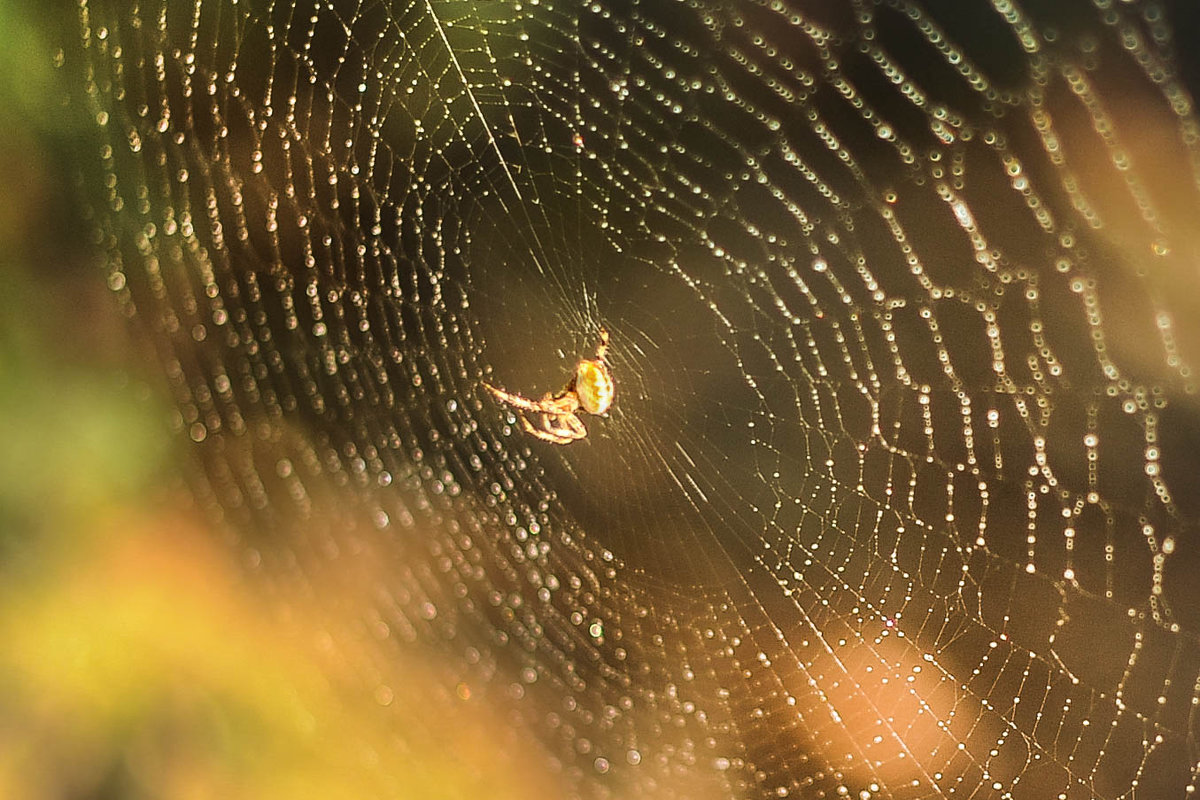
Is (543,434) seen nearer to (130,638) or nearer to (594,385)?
(594,385)

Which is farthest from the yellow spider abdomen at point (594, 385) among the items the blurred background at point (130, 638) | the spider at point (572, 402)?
the blurred background at point (130, 638)

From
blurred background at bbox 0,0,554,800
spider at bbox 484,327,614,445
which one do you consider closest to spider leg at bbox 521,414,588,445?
spider at bbox 484,327,614,445

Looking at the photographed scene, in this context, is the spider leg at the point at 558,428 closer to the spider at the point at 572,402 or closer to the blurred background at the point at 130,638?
the spider at the point at 572,402

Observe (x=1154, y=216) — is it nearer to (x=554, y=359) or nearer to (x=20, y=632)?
(x=554, y=359)

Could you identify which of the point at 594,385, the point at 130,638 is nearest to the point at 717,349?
the point at 594,385

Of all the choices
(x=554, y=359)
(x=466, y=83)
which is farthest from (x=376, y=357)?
(x=466, y=83)
